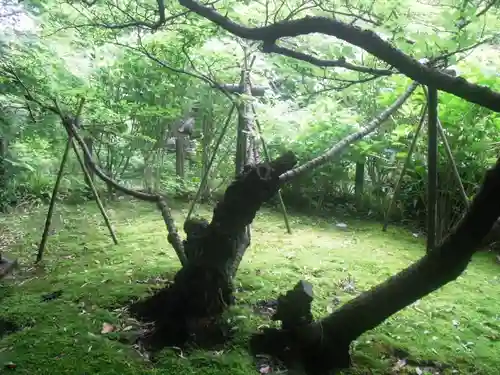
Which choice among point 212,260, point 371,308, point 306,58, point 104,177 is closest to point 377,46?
point 306,58

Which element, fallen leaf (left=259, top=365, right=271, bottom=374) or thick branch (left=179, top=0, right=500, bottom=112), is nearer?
thick branch (left=179, top=0, right=500, bottom=112)

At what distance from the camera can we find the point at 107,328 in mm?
2793

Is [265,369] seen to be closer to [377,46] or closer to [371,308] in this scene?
[371,308]

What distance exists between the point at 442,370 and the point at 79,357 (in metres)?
2.04

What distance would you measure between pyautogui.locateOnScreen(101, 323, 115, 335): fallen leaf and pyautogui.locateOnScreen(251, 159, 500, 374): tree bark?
0.89 m

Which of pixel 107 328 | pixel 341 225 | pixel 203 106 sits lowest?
pixel 107 328

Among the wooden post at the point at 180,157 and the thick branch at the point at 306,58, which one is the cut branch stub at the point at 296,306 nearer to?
the thick branch at the point at 306,58

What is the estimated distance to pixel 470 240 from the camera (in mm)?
2098

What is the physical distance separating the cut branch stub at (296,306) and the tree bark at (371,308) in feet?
0.13

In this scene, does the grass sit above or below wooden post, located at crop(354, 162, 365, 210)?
below

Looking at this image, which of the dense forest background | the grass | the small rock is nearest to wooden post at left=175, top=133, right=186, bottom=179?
the dense forest background

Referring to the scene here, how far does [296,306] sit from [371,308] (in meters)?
0.40

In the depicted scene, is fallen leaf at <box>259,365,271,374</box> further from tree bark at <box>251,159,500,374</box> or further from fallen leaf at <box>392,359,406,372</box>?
fallen leaf at <box>392,359,406,372</box>

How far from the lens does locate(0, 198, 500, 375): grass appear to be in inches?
98.0
